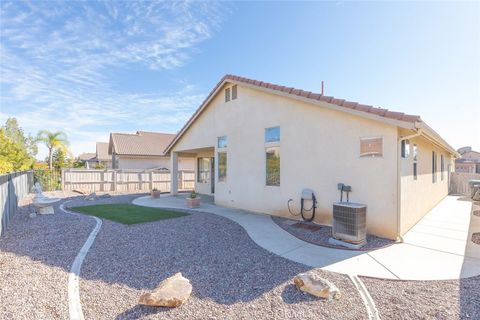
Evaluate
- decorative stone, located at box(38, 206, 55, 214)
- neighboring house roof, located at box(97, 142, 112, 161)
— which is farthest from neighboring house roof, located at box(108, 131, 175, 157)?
decorative stone, located at box(38, 206, 55, 214)

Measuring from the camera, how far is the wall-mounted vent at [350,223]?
5.75 metres

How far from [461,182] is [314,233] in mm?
18570

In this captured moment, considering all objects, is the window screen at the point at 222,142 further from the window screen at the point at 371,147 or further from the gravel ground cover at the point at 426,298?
the gravel ground cover at the point at 426,298

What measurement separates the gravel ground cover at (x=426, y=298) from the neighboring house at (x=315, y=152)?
2396mm

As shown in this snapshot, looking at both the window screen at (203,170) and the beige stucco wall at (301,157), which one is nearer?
the beige stucco wall at (301,157)

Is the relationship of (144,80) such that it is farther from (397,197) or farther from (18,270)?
(397,197)

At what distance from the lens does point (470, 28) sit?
7598 millimetres

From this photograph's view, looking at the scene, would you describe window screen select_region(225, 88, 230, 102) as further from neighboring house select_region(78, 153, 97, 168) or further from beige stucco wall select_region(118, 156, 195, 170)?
neighboring house select_region(78, 153, 97, 168)

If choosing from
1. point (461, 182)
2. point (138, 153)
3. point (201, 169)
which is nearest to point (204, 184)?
point (201, 169)

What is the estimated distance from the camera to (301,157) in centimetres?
805

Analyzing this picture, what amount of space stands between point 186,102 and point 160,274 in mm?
15276

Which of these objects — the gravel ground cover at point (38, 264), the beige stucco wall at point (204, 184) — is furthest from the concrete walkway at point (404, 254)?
the beige stucco wall at point (204, 184)

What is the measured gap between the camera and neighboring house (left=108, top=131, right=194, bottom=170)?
24438 millimetres

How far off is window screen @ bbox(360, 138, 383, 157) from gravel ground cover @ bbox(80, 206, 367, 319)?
3.62 meters
